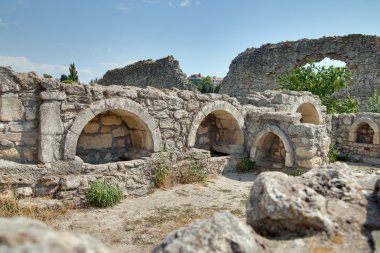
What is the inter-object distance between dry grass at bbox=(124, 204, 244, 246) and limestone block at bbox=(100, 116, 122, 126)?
2.49 m

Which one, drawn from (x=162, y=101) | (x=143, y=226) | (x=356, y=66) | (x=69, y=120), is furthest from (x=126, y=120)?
(x=356, y=66)

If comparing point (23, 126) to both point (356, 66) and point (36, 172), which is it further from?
point (356, 66)

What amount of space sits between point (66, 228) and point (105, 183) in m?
1.33

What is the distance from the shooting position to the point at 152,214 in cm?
534

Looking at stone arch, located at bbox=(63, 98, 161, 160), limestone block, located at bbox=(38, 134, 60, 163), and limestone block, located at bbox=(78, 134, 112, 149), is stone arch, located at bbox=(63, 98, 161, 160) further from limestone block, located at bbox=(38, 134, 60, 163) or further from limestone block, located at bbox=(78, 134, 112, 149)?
limestone block, located at bbox=(78, 134, 112, 149)

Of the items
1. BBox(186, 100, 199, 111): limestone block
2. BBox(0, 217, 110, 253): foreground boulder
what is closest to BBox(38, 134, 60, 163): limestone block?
BBox(186, 100, 199, 111): limestone block

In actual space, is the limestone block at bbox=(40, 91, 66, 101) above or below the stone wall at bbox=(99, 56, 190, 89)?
below

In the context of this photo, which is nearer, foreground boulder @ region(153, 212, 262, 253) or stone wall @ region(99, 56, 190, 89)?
foreground boulder @ region(153, 212, 262, 253)

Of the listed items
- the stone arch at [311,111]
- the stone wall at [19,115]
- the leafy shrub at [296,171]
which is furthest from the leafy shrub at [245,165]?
the stone wall at [19,115]

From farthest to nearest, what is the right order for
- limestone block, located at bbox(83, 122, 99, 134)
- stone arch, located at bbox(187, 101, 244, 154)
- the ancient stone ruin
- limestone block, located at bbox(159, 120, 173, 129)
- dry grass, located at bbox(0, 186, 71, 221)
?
stone arch, located at bbox(187, 101, 244, 154), limestone block, located at bbox(159, 120, 173, 129), limestone block, located at bbox(83, 122, 99, 134), dry grass, located at bbox(0, 186, 71, 221), the ancient stone ruin

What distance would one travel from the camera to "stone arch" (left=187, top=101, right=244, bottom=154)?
Answer: 793 centimetres

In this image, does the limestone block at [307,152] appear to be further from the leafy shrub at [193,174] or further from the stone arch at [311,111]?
the stone arch at [311,111]

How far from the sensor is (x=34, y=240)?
99 centimetres

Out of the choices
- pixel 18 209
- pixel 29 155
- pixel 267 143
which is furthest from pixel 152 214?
pixel 267 143
